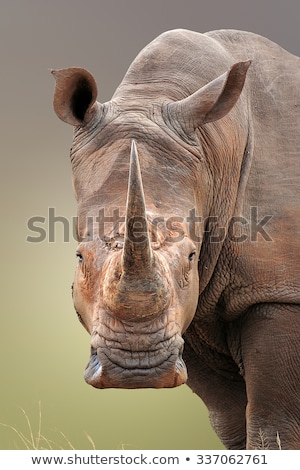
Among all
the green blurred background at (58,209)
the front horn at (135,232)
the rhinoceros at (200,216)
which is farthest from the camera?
the green blurred background at (58,209)

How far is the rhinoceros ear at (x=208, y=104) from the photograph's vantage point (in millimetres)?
4062

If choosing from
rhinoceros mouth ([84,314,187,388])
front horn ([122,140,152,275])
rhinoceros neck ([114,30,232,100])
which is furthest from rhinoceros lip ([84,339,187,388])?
rhinoceros neck ([114,30,232,100])

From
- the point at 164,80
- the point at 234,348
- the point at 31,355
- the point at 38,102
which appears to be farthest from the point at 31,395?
the point at 164,80

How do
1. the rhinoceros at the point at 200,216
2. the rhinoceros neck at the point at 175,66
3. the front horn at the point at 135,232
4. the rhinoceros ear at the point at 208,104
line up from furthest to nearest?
the rhinoceros neck at the point at 175,66 < the rhinoceros ear at the point at 208,104 < the rhinoceros at the point at 200,216 < the front horn at the point at 135,232

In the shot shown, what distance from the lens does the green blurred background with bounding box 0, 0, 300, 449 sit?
6.65 m

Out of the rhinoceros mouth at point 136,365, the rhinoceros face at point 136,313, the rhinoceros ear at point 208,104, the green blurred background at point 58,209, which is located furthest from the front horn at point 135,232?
the green blurred background at point 58,209

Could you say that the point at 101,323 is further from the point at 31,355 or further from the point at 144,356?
the point at 31,355

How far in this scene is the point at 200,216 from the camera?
409cm

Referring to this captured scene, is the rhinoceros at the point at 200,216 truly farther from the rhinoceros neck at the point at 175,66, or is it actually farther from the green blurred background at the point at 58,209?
the green blurred background at the point at 58,209

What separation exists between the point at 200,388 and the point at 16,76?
2.74 metres

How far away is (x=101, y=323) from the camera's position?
3516 mm

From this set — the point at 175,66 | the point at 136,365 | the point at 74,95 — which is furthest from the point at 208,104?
the point at 136,365

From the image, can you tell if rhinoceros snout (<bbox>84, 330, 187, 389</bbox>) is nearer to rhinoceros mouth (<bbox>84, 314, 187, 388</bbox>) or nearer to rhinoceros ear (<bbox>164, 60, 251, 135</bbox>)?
rhinoceros mouth (<bbox>84, 314, 187, 388</bbox>)
